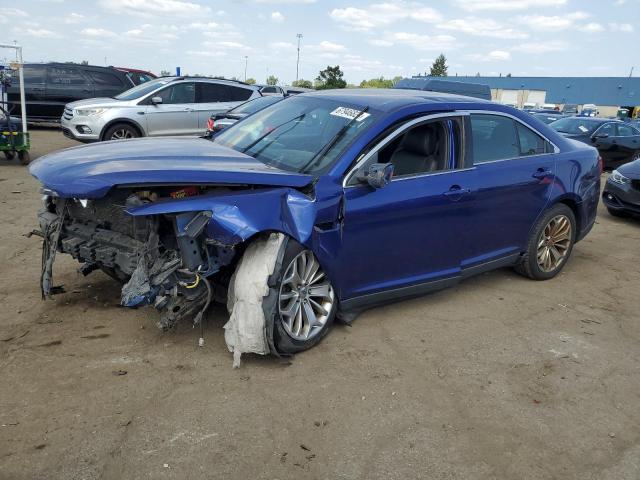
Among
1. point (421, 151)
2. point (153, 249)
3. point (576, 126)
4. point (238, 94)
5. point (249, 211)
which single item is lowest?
point (153, 249)

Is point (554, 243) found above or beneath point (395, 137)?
beneath

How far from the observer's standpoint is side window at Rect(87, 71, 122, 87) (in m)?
15.6

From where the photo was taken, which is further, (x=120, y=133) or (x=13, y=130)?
(x=120, y=133)

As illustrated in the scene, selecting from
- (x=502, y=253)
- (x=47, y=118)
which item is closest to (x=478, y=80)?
(x=47, y=118)

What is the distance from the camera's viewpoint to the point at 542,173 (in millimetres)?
5051

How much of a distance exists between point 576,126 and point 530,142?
11.0 metres

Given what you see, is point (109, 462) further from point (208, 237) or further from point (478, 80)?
point (478, 80)

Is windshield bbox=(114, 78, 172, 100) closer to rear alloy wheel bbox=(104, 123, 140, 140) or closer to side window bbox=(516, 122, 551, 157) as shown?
rear alloy wheel bbox=(104, 123, 140, 140)

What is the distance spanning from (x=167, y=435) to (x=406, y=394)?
1427 mm

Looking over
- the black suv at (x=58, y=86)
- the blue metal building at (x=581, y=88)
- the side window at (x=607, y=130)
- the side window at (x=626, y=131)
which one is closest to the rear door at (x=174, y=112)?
the black suv at (x=58, y=86)

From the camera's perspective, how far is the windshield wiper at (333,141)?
388 cm

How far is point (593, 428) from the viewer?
3207mm

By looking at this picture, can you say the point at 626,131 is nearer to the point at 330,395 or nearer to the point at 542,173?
the point at 542,173

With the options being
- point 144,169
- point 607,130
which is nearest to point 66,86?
point 144,169
